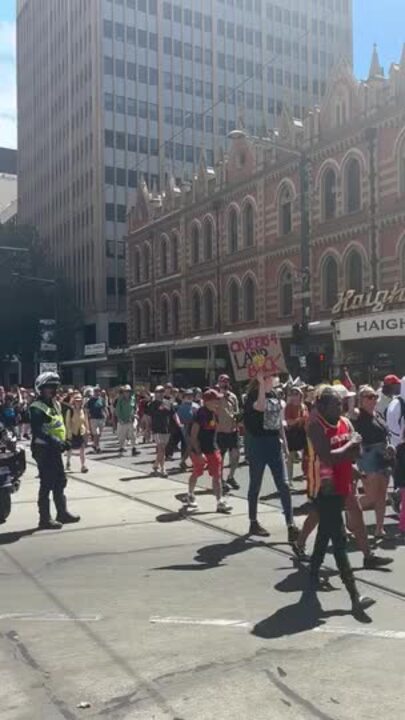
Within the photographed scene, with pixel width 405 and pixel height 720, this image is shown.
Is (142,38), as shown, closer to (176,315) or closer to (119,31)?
(119,31)

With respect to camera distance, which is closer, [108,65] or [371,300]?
[371,300]

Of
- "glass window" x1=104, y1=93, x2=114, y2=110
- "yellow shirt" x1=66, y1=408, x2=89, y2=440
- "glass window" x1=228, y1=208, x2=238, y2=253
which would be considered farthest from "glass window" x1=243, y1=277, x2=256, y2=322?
"glass window" x1=104, y1=93, x2=114, y2=110

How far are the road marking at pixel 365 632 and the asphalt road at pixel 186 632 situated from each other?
0.05 feet

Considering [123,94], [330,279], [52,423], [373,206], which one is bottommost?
[52,423]

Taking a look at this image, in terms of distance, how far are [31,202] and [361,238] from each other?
56.4m

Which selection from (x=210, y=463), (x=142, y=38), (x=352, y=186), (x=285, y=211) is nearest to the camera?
(x=210, y=463)

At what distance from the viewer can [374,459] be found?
7551 millimetres

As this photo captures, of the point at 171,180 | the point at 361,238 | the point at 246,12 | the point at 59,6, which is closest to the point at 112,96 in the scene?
the point at 59,6

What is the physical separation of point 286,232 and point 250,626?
89.6 feet

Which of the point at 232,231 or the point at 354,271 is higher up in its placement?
the point at 232,231

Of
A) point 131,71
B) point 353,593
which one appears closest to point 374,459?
point 353,593

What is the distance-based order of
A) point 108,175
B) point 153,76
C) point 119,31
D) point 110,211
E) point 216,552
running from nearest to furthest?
point 216,552 → point 110,211 → point 108,175 → point 119,31 → point 153,76

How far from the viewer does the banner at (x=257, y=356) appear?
8.46 meters

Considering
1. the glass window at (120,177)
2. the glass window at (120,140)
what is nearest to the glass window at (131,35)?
the glass window at (120,140)
